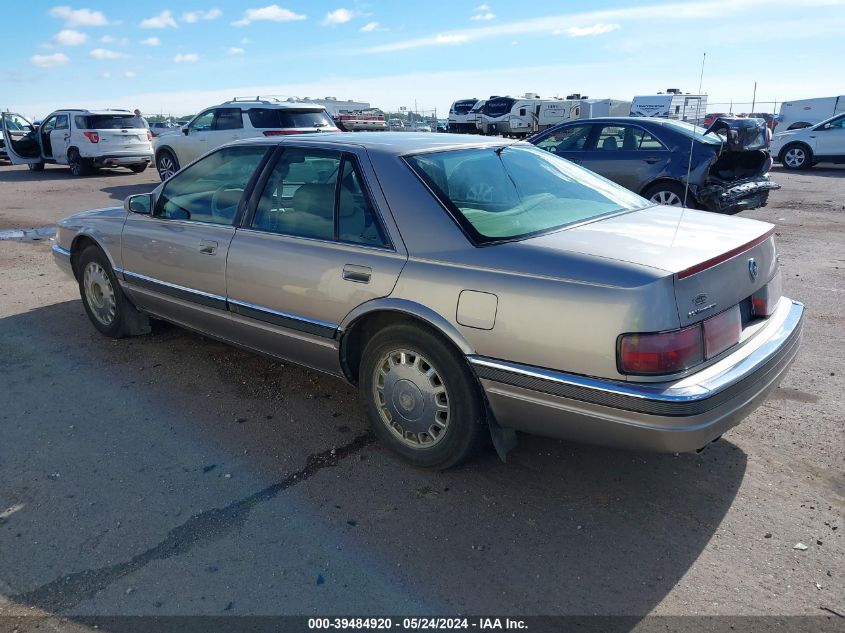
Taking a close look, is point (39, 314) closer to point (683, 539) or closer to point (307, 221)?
point (307, 221)

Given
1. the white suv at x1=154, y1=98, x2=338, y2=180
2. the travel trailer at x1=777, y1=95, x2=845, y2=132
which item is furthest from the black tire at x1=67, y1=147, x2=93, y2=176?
the travel trailer at x1=777, y1=95, x2=845, y2=132

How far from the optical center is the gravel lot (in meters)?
2.50

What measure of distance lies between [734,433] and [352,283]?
7.28ft

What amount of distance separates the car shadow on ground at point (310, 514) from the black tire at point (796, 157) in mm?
18590

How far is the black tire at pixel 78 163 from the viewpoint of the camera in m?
17.8

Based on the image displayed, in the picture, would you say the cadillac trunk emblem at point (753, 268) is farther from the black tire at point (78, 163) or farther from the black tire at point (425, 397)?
the black tire at point (78, 163)

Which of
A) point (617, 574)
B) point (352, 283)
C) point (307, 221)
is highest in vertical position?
point (307, 221)

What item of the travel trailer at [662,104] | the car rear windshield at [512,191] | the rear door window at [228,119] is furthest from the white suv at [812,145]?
the car rear windshield at [512,191]

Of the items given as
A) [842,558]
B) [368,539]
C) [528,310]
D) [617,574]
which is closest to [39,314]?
[368,539]

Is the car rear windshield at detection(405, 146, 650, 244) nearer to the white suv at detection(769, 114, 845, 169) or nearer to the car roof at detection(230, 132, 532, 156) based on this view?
the car roof at detection(230, 132, 532, 156)

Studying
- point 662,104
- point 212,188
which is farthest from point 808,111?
point 212,188

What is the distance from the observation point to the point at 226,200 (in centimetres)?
411

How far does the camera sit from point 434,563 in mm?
2662

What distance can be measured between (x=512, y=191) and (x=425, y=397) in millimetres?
1202
